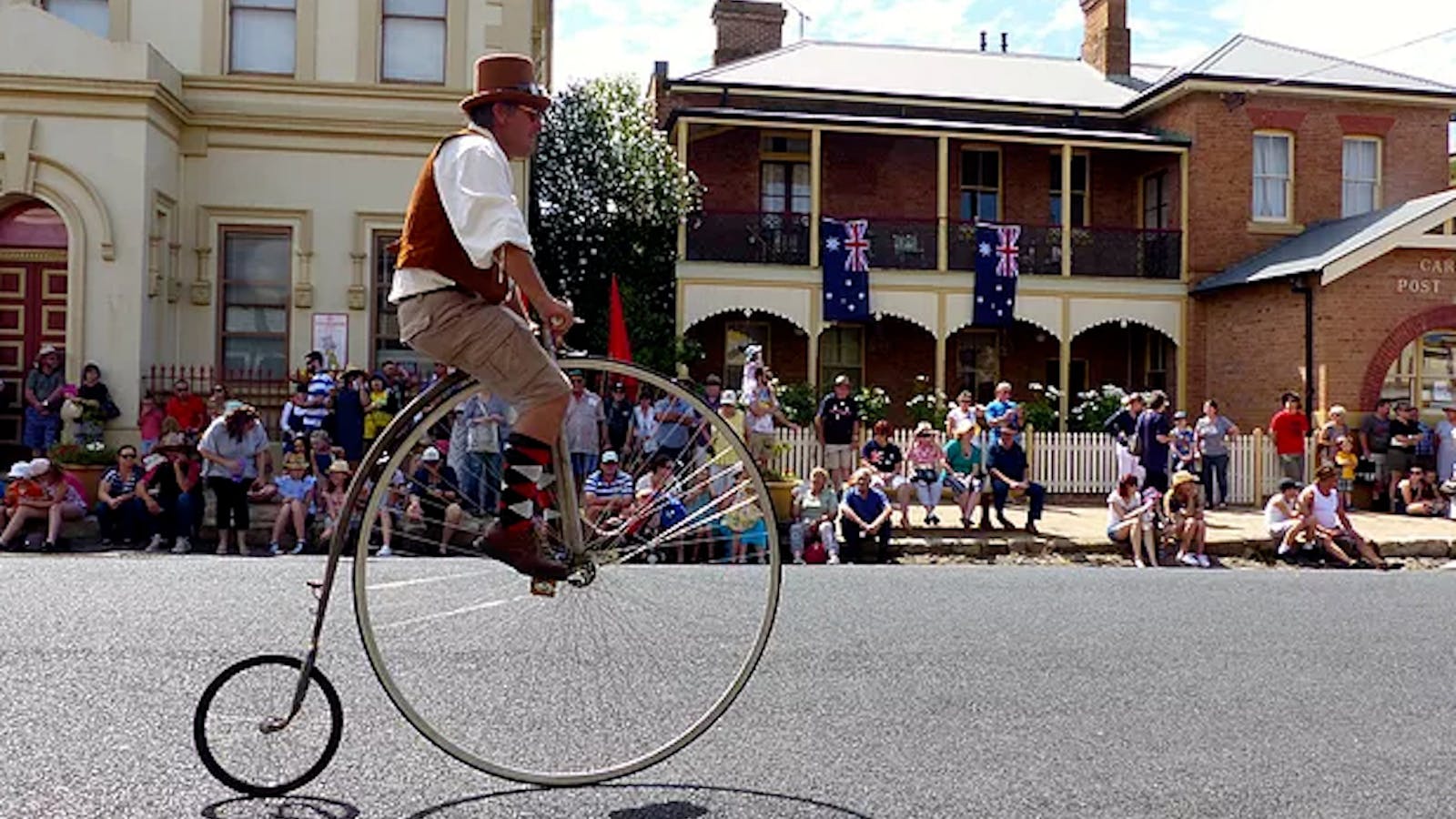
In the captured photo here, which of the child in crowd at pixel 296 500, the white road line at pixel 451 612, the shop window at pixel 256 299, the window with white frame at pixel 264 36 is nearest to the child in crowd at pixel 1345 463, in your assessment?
the child in crowd at pixel 296 500

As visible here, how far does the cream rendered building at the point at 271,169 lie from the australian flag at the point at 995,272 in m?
10.6

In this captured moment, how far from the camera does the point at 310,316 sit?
19.1 metres

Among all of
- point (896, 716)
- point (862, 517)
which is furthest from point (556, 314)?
point (862, 517)

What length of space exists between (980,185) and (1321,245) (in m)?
7.48

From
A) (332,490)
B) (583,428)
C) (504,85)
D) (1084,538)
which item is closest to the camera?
(504,85)

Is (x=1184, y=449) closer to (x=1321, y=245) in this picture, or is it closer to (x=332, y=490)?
(x=1321, y=245)

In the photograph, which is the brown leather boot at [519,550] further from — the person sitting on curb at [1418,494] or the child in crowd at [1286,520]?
the person sitting on curb at [1418,494]

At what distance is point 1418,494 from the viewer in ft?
65.3

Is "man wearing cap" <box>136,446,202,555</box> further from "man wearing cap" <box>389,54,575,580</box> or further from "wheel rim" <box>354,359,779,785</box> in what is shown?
"man wearing cap" <box>389,54,575,580</box>

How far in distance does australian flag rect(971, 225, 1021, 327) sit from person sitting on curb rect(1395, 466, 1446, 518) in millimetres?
8347

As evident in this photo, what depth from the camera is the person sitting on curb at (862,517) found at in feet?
45.3

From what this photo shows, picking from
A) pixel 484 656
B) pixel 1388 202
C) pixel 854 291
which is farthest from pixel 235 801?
pixel 1388 202

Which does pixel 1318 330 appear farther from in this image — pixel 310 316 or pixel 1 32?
pixel 1 32

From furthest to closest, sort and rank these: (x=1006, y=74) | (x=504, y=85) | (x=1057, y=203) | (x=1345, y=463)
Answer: (x=1006, y=74) → (x=1057, y=203) → (x=1345, y=463) → (x=504, y=85)
